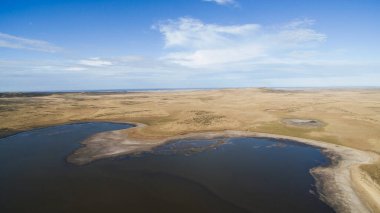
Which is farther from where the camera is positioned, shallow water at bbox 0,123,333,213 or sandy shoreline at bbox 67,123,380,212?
sandy shoreline at bbox 67,123,380,212

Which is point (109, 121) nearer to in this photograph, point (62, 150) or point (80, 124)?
point (80, 124)

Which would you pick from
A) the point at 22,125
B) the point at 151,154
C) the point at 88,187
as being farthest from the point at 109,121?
the point at 88,187

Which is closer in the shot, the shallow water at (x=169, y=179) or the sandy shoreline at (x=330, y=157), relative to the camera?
the shallow water at (x=169, y=179)

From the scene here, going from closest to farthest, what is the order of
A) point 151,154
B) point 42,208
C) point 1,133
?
point 42,208, point 151,154, point 1,133
